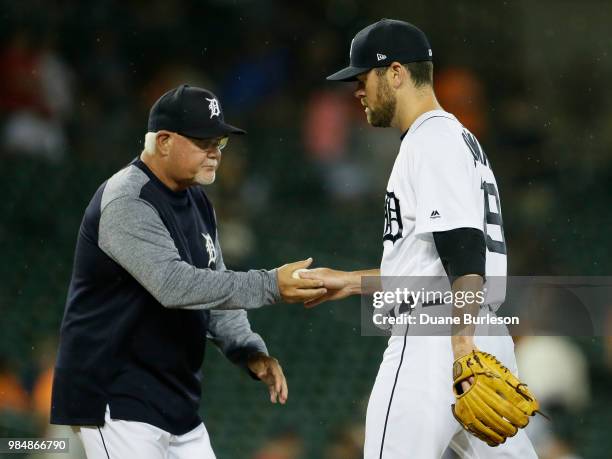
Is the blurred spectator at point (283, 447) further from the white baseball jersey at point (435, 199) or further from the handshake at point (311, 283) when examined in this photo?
the white baseball jersey at point (435, 199)

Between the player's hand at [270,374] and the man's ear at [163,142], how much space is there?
0.71 m

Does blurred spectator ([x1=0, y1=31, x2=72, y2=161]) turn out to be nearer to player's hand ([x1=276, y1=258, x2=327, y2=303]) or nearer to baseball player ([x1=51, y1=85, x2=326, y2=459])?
baseball player ([x1=51, y1=85, x2=326, y2=459])

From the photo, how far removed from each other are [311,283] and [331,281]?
0.34 feet

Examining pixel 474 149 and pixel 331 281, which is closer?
pixel 474 149

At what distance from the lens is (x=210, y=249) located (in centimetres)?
322

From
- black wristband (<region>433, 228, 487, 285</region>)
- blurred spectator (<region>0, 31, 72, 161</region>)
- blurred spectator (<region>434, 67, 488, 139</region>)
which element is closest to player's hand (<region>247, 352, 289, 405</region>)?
black wristband (<region>433, 228, 487, 285</region>)

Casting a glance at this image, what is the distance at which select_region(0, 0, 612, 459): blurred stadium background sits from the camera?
5.81 meters

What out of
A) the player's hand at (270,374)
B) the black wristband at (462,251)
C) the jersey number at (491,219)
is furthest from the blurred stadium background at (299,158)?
the black wristband at (462,251)

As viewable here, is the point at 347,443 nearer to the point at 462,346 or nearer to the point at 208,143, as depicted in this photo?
the point at 208,143

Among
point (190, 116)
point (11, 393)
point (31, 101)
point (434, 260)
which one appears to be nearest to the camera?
point (434, 260)

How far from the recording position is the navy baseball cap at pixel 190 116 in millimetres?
3021

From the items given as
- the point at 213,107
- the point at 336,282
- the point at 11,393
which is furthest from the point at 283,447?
the point at 213,107

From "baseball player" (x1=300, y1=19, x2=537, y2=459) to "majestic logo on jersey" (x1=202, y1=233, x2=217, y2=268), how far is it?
0.39m

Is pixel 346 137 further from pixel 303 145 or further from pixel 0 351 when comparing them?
pixel 0 351
